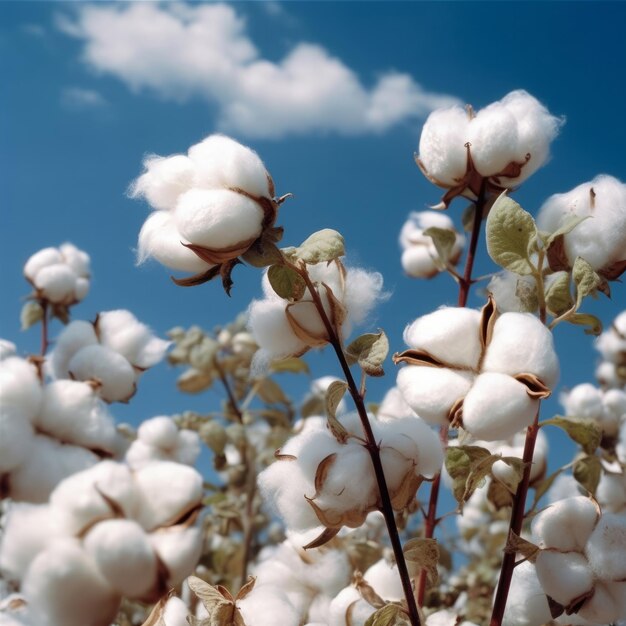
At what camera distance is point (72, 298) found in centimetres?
286

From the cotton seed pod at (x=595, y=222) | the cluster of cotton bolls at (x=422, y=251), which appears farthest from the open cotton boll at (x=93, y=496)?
the cluster of cotton bolls at (x=422, y=251)

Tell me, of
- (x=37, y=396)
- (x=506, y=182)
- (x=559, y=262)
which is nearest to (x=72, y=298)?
(x=37, y=396)

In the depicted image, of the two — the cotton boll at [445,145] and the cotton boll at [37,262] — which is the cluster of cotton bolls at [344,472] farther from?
the cotton boll at [37,262]

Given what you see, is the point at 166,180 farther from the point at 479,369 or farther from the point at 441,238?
the point at 441,238

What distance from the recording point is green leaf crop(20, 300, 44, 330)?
2762 millimetres

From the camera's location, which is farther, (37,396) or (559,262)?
(37,396)

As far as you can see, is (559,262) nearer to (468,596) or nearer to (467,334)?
(467,334)

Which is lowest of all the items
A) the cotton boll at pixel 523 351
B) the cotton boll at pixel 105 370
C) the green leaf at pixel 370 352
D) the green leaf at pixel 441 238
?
the cotton boll at pixel 523 351

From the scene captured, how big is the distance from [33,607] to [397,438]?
0.44 meters

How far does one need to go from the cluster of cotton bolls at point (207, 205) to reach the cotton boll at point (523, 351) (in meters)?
0.30

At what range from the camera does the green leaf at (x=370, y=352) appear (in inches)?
38.2

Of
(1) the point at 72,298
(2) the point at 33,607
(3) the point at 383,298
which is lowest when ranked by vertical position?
(2) the point at 33,607

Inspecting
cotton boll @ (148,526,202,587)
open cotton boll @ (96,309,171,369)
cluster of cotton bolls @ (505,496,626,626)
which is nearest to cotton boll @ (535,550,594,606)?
cluster of cotton bolls @ (505,496,626,626)

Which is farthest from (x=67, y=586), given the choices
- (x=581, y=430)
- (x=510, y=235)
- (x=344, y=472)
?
(x=581, y=430)
